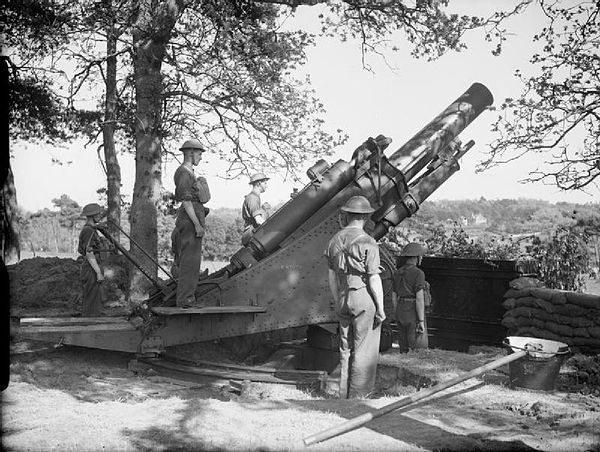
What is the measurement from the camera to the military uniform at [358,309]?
21.7 ft

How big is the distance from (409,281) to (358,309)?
2.26m

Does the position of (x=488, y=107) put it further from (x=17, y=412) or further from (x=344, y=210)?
(x=17, y=412)

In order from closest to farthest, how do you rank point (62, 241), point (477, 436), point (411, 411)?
point (477, 436) → point (411, 411) → point (62, 241)

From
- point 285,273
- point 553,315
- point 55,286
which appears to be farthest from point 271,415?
point 55,286

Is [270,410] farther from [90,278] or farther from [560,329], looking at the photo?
[90,278]

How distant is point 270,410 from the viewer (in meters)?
5.73

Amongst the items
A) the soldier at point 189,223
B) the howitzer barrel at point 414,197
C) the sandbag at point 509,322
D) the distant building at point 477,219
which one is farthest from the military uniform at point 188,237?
the distant building at point 477,219

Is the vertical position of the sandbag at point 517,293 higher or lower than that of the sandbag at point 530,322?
higher

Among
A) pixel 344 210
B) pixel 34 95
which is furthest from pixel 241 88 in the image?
pixel 344 210

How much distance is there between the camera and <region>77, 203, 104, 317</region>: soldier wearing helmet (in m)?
9.27

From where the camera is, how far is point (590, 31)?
8.26m

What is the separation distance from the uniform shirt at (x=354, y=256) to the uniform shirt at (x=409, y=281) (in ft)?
6.84

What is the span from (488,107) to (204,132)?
6.16 metres

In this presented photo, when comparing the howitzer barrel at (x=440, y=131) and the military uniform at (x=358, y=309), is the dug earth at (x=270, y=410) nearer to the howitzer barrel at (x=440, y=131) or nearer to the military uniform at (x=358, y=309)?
the military uniform at (x=358, y=309)
